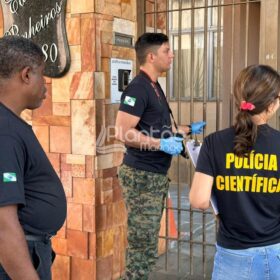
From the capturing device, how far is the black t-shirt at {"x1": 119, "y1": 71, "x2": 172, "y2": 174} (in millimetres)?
2930

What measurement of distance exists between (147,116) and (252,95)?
131 cm

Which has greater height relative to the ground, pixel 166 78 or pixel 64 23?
pixel 64 23

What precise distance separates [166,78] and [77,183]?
143 cm

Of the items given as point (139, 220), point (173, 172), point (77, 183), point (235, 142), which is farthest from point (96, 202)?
point (173, 172)

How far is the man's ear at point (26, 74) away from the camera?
1.65m

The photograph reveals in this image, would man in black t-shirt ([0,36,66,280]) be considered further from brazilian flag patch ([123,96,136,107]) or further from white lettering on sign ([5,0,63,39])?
white lettering on sign ([5,0,63,39])

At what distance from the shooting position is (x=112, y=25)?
3422mm

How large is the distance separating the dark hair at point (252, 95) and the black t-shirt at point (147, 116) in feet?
4.00

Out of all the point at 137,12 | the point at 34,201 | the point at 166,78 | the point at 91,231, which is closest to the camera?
the point at 34,201

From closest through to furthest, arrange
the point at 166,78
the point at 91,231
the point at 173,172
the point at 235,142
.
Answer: the point at 235,142
the point at 91,231
the point at 166,78
the point at 173,172

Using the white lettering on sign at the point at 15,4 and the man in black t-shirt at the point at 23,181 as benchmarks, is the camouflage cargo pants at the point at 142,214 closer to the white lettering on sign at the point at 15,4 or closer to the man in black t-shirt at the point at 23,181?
the man in black t-shirt at the point at 23,181

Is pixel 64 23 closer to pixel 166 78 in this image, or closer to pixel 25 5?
pixel 25 5

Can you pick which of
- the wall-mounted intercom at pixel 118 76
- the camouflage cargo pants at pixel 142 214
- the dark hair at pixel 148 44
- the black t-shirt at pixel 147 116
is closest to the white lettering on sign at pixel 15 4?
the wall-mounted intercom at pixel 118 76

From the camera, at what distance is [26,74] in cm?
166
